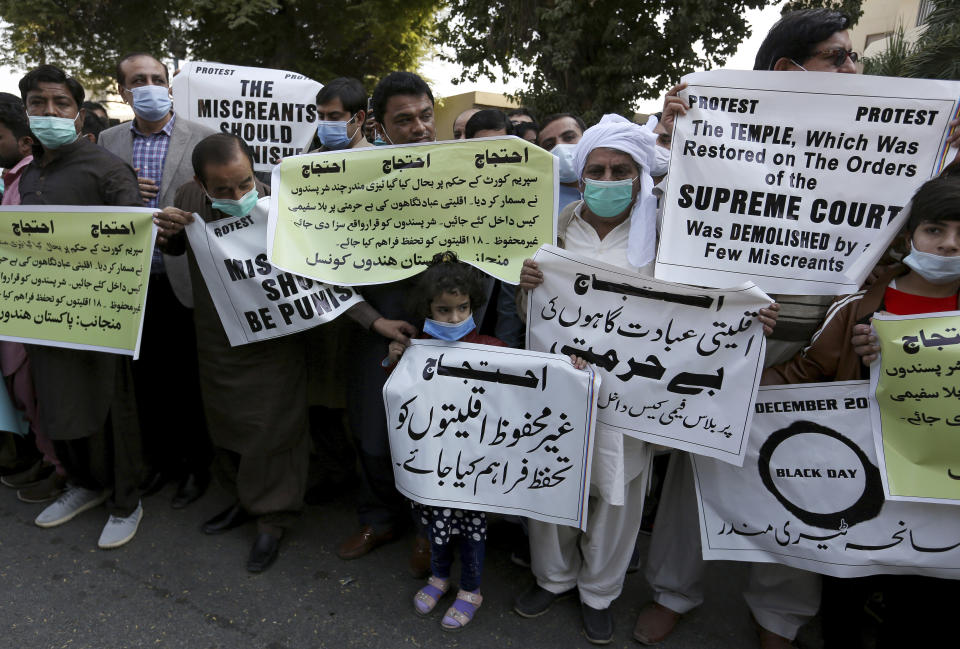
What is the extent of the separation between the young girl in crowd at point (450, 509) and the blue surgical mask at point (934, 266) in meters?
1.17

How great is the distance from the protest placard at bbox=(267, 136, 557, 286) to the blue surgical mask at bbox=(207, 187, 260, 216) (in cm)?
10

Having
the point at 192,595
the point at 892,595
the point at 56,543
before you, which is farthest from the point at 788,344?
the point at 56,543

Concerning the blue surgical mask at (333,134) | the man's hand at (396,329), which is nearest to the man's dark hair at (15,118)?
the blue surgical mask at (333,134)

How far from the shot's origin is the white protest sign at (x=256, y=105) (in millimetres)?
3918

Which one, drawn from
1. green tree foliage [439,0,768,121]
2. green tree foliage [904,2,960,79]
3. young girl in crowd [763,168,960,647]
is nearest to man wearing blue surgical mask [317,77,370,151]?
young girl in crowd [763,168,960,647]

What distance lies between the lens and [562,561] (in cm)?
268

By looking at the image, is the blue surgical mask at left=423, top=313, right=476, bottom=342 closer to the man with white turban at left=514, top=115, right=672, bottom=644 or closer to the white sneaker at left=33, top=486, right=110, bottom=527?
the man with white turban at left=514, top=115, right=672, bottom=644

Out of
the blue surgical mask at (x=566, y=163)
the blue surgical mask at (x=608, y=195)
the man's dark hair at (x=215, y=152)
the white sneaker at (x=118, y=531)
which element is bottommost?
the white sneaker at (x=118, y=531)

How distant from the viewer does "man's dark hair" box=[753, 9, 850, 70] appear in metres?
2.42

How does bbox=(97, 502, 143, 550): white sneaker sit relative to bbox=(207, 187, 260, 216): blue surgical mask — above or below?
below

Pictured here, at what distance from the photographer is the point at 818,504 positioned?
7.56 ft

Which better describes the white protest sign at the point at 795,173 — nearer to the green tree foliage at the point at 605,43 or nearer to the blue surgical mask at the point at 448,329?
the blue surgical mask at the point at 448,329

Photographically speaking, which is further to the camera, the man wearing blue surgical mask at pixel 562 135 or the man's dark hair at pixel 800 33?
Result: the man wearing blue surgical mask at pixel 562 135

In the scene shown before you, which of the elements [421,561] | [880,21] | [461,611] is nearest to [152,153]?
[421,561]
